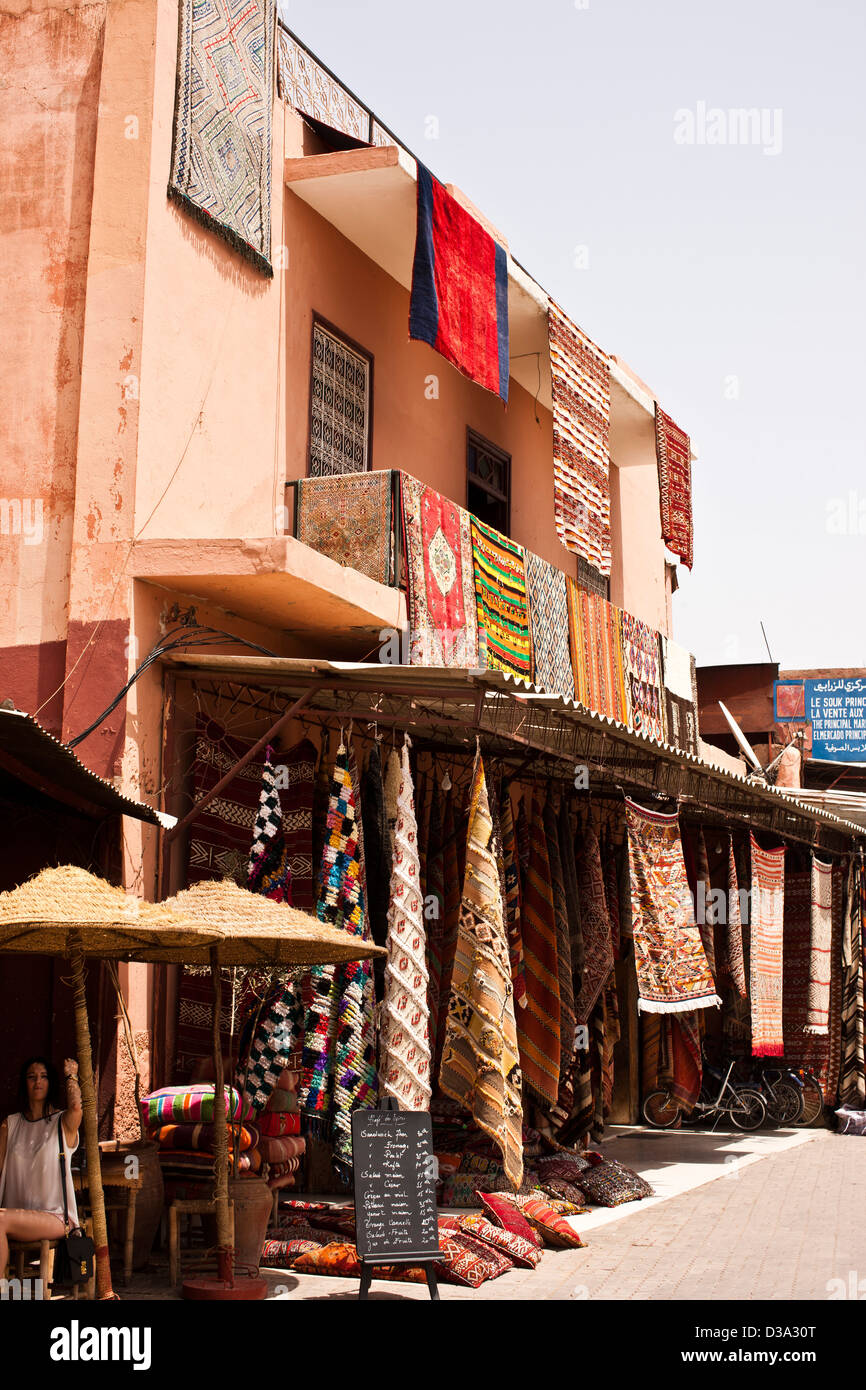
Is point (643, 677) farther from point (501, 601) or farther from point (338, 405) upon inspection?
point (338, 405)

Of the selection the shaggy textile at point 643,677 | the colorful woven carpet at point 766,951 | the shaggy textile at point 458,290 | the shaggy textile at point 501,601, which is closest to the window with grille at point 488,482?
the shaggy textile at point 501,601

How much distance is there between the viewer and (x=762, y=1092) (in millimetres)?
14531

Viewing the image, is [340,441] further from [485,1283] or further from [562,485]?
[485,1283]

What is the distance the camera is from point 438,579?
10.1 metres

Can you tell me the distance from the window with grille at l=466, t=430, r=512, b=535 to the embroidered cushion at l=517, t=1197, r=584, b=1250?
21.6ft

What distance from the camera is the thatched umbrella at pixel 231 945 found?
5.98 meters

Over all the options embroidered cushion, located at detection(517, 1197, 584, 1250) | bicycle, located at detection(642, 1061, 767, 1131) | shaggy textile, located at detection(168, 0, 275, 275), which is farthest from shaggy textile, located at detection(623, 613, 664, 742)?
embroidered cushion, located at detection(517, 1197, 584, 1250)

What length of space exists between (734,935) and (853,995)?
3125mm

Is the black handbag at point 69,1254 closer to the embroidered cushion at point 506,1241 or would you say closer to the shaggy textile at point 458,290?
the embroidered cushion at point 506,1241

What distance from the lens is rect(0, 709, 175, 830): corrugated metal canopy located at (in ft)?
20.5

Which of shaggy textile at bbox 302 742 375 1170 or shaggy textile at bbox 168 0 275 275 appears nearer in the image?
shaggy textile at bbox 302 742 375 1170

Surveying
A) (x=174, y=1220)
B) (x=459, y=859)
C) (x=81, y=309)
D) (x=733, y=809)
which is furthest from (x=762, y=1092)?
(x=81, y=309)

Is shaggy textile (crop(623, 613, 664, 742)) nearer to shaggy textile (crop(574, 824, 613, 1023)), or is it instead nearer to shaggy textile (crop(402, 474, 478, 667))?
shaggy textile (crop(574, 824, 613, 1023))

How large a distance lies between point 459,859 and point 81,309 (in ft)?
14.1
